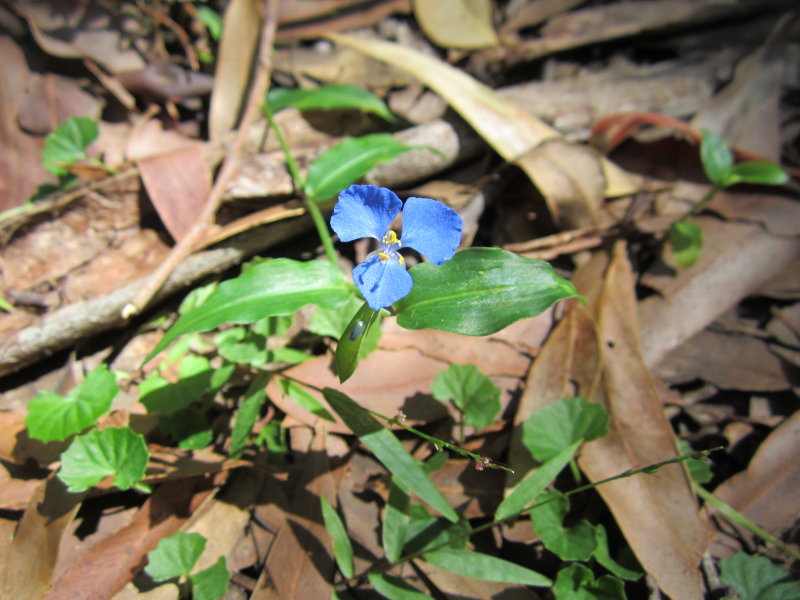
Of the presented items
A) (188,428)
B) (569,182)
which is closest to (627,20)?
(569,182)

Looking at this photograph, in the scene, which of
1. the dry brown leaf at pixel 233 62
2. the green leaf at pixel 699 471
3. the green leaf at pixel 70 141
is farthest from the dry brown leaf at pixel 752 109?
the green leaf at pixel 70 141

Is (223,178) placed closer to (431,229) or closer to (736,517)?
(431,229)

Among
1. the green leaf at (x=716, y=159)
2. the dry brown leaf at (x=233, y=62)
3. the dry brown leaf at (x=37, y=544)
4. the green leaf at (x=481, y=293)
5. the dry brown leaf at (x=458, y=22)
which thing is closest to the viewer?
the green leaf at (x=481, y=293)

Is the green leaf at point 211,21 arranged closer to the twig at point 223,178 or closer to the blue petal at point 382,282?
the twig at point 223,178

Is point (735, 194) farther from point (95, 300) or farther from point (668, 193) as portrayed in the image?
point (95, 300)

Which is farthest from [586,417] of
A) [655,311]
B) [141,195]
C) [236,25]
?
[236,25]
